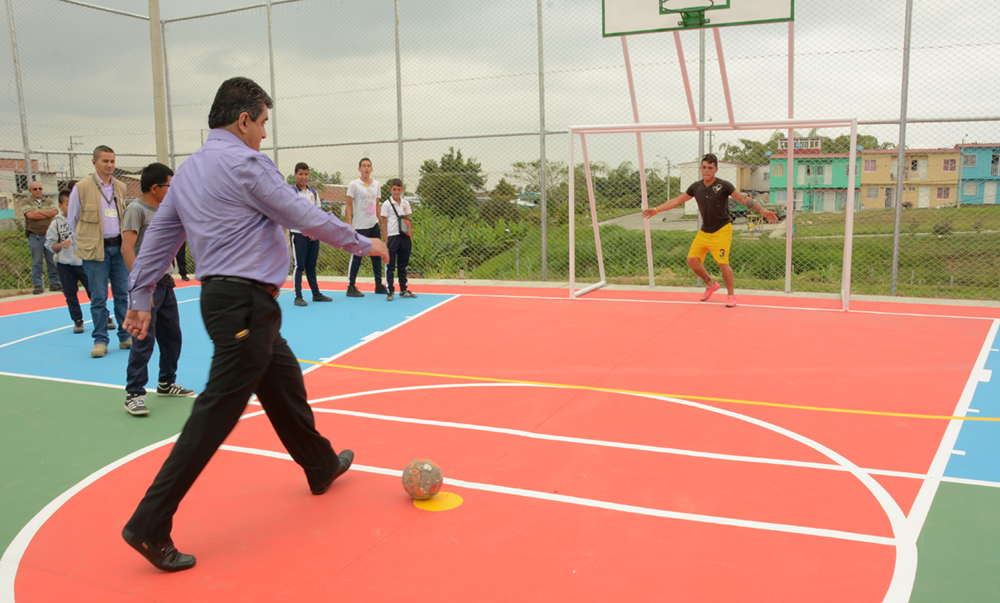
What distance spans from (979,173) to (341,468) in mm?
9588

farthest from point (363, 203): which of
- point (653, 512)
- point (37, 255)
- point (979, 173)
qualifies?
point (979, 173)

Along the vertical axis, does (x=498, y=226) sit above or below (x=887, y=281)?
above

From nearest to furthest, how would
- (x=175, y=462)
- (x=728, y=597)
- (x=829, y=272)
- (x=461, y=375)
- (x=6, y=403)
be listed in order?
1. (x=728, y=597)
2. (x=175, y=462)
3. (x=6, y=403)
4. (x=461, y=375)
5. (x=829, y=272)

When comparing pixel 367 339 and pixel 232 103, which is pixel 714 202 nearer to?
pixel 367 339

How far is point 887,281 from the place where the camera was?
10586 mm

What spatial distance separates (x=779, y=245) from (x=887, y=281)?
1.67 meters

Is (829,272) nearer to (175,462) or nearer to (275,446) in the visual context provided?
(275,446)

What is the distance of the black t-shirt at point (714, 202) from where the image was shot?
9.28 m

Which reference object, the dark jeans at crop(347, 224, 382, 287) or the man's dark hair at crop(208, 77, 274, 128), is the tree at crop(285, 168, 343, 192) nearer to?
the dark jeans at crop(347, 224, 382, 287)

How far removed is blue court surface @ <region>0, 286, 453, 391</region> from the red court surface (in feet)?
4.16

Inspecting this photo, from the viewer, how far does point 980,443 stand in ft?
14.7

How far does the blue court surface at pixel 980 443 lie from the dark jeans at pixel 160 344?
5.50 metres

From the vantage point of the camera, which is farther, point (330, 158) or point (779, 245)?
point (330, 158)

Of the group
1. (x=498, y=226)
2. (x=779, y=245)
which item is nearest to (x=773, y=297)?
(x=779, y=245)
